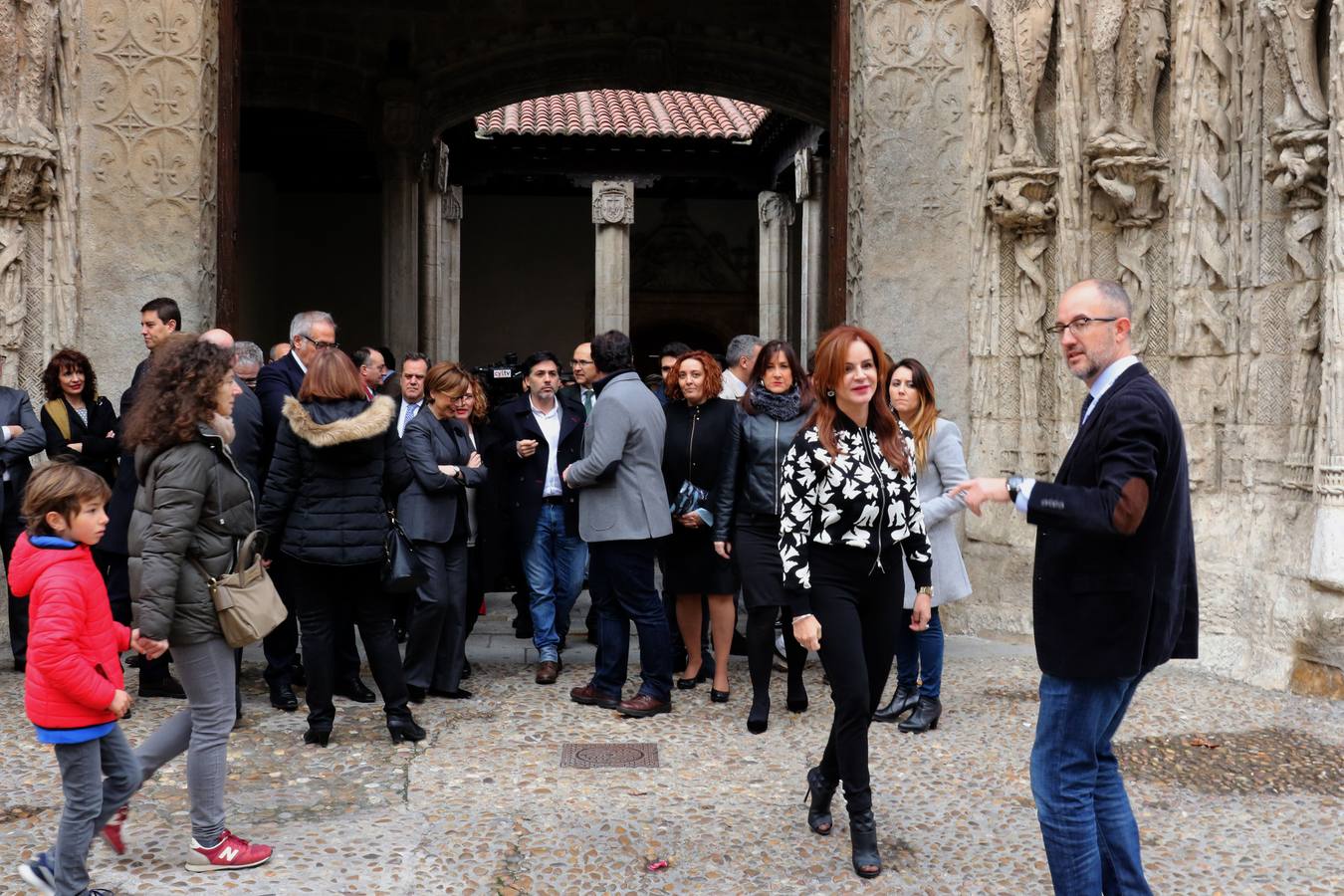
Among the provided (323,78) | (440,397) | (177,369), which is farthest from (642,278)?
(177,369)

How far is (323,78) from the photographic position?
15.1 m

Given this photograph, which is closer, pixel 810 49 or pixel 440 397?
pixel 440 397

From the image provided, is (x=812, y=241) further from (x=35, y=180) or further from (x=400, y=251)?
(x=35, y=180)

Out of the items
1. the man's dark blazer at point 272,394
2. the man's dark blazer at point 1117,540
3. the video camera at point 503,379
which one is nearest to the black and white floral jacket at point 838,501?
the man's dark blazer at point 1117,540

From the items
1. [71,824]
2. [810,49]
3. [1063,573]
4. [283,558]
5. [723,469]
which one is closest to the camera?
[1063,573]

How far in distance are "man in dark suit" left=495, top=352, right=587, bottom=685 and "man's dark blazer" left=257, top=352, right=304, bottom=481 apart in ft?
3.90

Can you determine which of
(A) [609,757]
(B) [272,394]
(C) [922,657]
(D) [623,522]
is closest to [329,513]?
(B) [272,394]

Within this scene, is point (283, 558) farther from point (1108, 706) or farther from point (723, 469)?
point (1108, 706)

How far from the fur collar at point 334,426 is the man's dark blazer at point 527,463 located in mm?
1641

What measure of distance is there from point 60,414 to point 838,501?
4.42m

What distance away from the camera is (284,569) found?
5.89m

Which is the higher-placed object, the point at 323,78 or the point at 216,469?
the point at 323,78

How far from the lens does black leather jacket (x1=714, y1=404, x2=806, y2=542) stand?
594cm

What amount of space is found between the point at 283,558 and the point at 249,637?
5.15 ft
